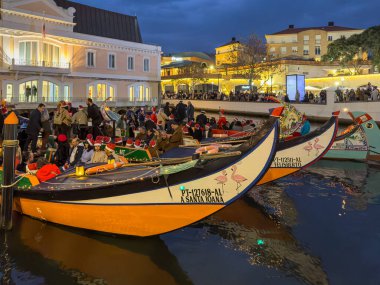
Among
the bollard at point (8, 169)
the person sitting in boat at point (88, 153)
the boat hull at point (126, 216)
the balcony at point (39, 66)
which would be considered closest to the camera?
the boat hull at point (126, 216)

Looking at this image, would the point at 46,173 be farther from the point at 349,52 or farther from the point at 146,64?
the point at 349,52

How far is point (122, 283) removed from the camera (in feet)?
23.7

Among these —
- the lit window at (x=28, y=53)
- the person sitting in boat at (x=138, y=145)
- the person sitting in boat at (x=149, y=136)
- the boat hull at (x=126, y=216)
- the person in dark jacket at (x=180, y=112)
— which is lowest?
the boat hull at (x=126, y=216)

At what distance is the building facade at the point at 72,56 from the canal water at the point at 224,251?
76.5 feet

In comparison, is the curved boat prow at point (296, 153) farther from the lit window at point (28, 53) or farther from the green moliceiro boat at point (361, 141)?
the lit window at point (28, 53)

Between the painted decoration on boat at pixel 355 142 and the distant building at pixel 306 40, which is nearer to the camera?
the painted decoration on boat at pixel 355 142

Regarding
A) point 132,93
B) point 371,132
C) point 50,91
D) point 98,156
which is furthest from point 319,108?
point 98,156

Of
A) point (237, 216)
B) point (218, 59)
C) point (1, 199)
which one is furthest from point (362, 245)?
point (218, 59)

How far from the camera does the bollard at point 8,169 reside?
9133 mm

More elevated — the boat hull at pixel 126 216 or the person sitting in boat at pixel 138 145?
the person sitting in boat at pixel 138 145

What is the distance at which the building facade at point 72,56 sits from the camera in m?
30.0

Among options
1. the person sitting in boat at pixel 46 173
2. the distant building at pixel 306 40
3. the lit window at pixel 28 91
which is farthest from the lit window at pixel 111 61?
the distant building at pixel 306 40

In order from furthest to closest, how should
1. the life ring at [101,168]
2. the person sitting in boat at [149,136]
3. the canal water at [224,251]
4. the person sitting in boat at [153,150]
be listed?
1. the person sitting in boat at [149,136]
2. the person sitting in boat at [153,150]
3. the life ring at [101,168]
4. the canal water at [224,251]

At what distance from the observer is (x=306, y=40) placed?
284 ft
